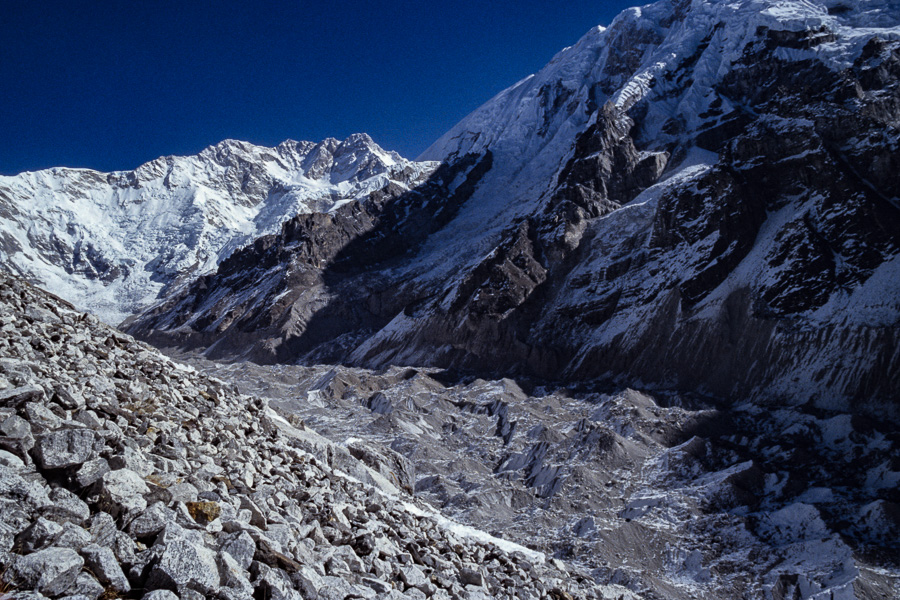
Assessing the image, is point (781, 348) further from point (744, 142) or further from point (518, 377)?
point (744, 142)

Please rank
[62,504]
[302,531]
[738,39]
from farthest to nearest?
[738,39] → [302,531] → [62,504]

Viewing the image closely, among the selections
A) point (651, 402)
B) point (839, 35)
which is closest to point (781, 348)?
point (651, 402)

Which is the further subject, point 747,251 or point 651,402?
point 747,251

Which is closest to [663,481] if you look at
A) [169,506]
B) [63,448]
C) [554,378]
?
[554,378]

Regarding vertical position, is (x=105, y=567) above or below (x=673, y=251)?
below

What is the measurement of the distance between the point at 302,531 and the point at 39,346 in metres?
5.90

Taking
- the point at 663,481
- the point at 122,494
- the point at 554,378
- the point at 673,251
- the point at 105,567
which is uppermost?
the point at 673,251

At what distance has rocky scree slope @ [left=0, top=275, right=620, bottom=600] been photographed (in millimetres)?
5293

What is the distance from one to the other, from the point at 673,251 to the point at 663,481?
45007 mm

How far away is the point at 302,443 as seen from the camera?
14758 mm

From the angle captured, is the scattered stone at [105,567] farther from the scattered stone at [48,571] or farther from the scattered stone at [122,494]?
the scattered stone at [122,494]

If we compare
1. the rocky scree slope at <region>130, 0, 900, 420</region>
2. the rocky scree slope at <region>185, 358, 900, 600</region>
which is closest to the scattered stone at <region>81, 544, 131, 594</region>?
the rocky scree slope at <region>185, 358, 900, 600</region>

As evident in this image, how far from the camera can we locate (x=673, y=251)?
82.6 meters

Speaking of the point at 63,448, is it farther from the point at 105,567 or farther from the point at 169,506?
the point at 105,567
